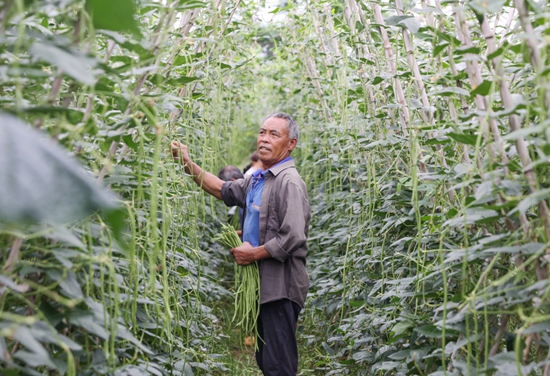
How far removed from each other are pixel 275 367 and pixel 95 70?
1508mm

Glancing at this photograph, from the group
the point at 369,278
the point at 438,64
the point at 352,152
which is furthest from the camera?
the point at 352,152

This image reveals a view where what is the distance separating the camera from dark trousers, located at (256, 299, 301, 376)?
229 centimetres


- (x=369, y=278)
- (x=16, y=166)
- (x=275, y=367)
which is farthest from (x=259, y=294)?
(x=16, y=166)

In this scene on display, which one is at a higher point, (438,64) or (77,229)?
(438,64)

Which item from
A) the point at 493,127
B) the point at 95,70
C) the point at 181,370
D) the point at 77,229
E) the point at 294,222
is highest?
the point at 95,70

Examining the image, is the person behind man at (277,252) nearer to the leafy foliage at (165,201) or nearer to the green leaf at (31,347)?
the leafy foliage at (165,201)

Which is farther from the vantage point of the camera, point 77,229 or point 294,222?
point 294,222

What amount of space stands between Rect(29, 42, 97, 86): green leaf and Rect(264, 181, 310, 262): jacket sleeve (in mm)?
1465

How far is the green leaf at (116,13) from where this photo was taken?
80cm

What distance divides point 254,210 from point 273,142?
1.03 feet

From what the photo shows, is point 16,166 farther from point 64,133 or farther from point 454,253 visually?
point 454,253

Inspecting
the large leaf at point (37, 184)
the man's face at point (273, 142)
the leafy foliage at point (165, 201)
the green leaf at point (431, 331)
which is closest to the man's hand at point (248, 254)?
the leafy foliage at point (165, 201)

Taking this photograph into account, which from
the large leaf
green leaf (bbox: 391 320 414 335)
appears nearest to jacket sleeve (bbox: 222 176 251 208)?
green leaf (bbox: 391 320 414 335)

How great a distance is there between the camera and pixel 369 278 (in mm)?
2477
